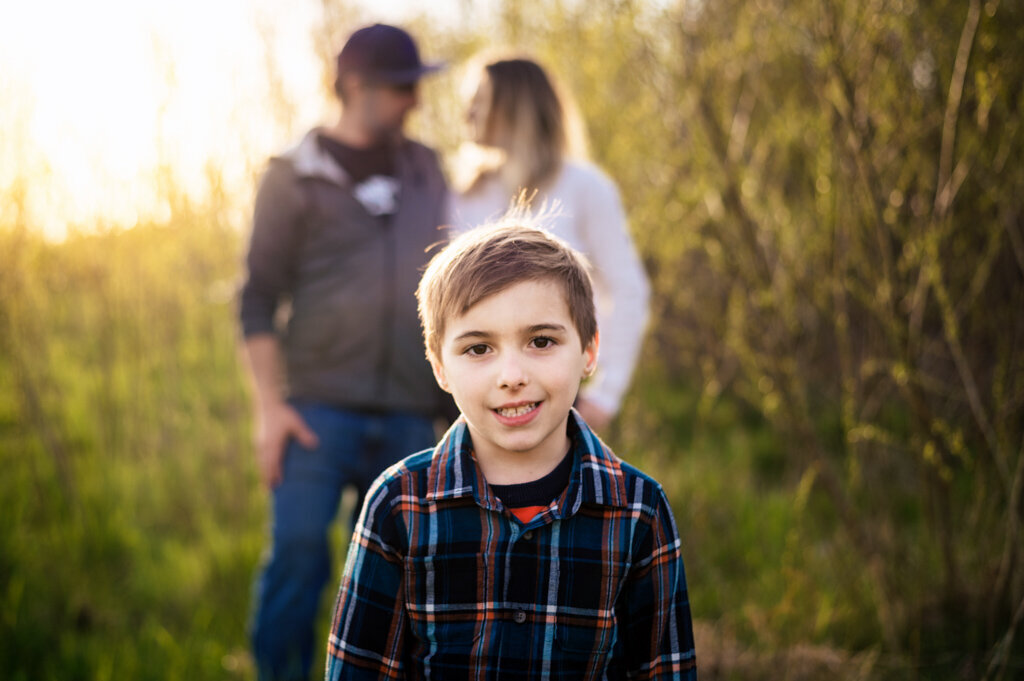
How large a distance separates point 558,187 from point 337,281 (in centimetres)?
72

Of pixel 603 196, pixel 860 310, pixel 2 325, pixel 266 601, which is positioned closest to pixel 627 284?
pixel 603 196

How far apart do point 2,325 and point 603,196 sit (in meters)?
2.72

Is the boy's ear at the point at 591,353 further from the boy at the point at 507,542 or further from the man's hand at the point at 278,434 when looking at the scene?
the man's hand at the point at 278,434

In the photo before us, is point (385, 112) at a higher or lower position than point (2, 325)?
higher

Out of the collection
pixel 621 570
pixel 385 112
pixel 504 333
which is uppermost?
pixel 385 112

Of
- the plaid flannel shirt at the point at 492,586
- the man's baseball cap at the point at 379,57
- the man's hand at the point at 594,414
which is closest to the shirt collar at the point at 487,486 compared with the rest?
the plaid flannel shirt at the point at 492,586

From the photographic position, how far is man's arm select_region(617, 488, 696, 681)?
118cm

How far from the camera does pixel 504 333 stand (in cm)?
113

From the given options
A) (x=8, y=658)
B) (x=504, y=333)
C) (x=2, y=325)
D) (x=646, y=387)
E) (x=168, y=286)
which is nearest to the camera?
(x=504, y=333)

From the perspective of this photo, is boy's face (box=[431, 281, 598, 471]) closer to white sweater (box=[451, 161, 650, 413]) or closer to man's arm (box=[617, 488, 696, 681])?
man's arm (box=[617, 488, 696, 681])

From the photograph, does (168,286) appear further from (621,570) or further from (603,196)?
(621,570)

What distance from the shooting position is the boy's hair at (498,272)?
1.14m

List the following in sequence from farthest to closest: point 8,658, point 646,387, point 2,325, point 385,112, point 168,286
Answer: point 646,387 → point 168,286 → point 2,325 → point 8,658 → point 385,112

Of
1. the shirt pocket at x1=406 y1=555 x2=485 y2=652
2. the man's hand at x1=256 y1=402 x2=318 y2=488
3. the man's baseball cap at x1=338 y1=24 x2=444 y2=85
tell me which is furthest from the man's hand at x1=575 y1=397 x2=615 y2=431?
the man's baseball cap at x1=338 y1=24 x2=444 y2=85
